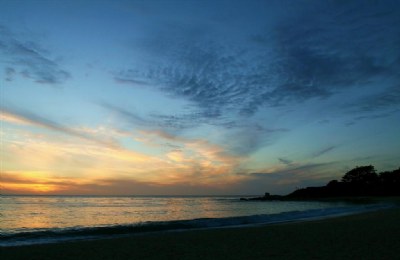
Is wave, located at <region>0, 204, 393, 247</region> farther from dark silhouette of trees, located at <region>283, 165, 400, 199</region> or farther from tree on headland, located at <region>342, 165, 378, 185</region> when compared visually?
tree on headland, located at <region>342, 165, 378, 185</region>

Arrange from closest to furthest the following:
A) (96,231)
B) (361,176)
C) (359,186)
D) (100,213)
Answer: (96,231) → (100,213) → (359,186) → (361,176)

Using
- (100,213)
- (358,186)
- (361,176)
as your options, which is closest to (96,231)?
(100,213)

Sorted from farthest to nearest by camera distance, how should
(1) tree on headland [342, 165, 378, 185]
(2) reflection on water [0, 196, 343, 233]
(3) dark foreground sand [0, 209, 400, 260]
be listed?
(1) tree on headland [342, 165, 378, 185], (2) reflection on water [0, 196, 343, 233], (3) dark foreground sand [0, 209, 400, 260]

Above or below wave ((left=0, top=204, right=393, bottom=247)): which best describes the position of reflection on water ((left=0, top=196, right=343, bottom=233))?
above

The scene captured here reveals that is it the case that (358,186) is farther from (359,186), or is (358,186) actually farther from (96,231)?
(96,231)

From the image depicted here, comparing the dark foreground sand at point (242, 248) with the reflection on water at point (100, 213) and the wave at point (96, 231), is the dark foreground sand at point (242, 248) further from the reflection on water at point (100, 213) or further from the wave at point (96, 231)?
the reflection on water at point (100, 213)

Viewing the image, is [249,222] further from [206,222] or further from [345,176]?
[345,176]

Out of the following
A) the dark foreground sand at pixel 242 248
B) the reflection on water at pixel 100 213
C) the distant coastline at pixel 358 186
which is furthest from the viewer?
the distant coastline at pixel 358 186

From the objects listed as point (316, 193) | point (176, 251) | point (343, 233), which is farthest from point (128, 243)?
point (316, 193)

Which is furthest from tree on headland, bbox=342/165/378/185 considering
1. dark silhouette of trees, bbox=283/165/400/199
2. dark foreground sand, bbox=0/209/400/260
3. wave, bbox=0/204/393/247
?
dark foreground sand, bbox=0/209/400/260

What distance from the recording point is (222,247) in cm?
1342

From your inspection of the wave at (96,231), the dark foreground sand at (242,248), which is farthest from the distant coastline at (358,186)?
the dark foreground sand at (242,248)

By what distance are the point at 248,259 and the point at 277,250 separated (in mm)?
2020

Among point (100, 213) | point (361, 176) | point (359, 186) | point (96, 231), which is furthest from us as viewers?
point (361, 176)
